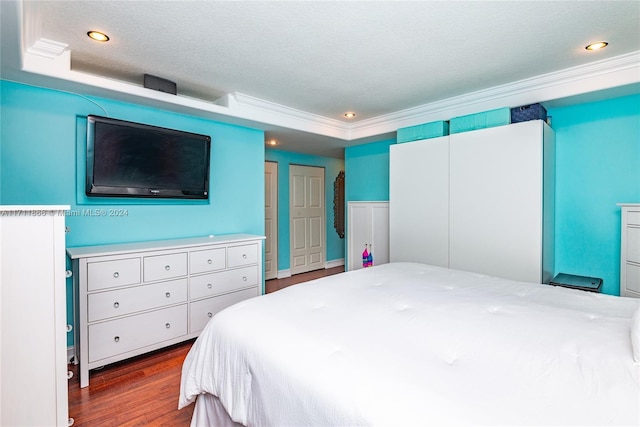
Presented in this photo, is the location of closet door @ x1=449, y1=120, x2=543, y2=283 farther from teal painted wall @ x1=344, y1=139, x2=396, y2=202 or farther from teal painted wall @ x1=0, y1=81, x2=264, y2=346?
teal painted wall @ x1=0, y1=81, x2=264, y2=346

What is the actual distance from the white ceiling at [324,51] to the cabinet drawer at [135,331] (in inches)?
73.4

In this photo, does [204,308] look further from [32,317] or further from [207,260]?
[32,317]

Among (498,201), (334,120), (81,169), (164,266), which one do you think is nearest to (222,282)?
(164,266)

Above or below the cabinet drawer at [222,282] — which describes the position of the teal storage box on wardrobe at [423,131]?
above

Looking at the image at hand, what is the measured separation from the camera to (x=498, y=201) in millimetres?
2998

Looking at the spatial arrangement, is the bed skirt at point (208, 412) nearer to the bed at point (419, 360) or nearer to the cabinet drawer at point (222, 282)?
the bed at point (419, 360)

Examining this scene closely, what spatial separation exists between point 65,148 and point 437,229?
356 centimetres

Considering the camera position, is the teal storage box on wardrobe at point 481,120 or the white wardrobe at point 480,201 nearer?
the white wardrobe at point 480,201

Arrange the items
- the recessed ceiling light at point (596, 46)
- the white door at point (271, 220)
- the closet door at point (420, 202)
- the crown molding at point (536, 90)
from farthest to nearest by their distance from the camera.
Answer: the white door at point (271, 220) < the closet door at point (420, 202) < the crown molding at point (536, 90) < the recessed ceiling light at point (596, 46)

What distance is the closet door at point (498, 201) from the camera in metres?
2.79

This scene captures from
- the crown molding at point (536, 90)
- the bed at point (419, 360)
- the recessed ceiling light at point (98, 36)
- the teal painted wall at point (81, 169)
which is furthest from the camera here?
the crown molding at point (536, 90)

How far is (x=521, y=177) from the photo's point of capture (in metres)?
2.85

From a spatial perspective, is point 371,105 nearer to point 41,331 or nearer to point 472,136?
point 472,136

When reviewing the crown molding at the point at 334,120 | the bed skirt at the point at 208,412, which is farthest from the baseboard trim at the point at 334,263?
the bed skirt at the point at 208,412
